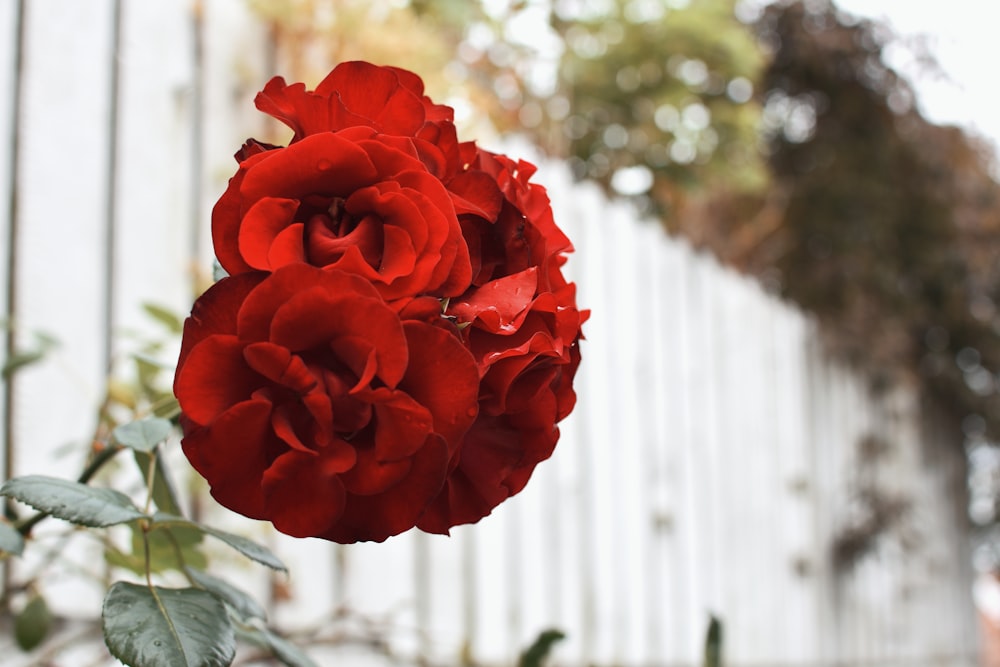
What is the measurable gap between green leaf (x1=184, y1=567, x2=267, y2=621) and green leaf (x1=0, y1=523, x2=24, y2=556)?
10 cm

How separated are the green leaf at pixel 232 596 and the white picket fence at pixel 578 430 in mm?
318

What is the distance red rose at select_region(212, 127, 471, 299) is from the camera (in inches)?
19.2

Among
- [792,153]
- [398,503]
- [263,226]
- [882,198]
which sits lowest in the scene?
[398,503]

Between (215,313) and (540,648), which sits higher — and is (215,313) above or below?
above

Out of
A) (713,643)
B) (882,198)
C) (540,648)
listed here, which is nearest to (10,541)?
(540,648)

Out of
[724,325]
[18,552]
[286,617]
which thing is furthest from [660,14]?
[18,552]

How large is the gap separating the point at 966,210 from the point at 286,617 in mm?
4532

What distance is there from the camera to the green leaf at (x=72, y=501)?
0.57 meters

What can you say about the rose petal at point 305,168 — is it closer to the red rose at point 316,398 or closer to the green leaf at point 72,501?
the red rose at point 316,398

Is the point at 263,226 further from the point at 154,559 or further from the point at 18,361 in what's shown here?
the point at 18,361

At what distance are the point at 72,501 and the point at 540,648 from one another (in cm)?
47

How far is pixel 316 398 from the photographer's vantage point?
17.9 inches

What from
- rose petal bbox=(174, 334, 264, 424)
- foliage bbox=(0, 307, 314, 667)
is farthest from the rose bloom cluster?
foliage bbox=(0, 307, 314, 667)

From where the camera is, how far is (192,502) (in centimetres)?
147
